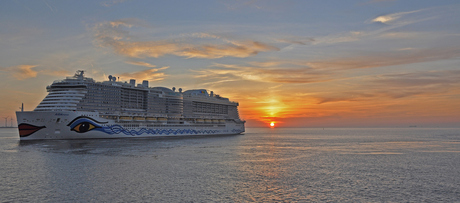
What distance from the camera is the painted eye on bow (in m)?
73.1

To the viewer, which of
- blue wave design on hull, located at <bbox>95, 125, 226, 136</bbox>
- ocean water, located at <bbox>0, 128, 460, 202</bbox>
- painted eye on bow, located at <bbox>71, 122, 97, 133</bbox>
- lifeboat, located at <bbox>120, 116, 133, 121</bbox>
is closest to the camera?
ocean water, located at <bbox>0, 128, 460, 202</bbox>

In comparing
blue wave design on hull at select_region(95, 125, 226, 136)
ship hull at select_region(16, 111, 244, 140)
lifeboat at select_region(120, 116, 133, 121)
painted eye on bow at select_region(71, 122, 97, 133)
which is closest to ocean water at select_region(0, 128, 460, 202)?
ship hull at select_region(16, 111, 244, 140)

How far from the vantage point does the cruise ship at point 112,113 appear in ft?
236

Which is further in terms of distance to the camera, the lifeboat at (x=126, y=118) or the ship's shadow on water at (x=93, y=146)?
the lifeboat at (x=126, y=118)

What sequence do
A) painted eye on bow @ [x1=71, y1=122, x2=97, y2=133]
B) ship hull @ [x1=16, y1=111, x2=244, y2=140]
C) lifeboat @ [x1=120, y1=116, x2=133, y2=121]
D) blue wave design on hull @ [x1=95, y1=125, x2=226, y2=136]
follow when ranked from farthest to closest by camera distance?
1. lifeboat @ [x1=120, y1=116, x2=133, y2=121]
2. blue wave design on hull @ [x1=95, y1=125, x2=226, y2=136]
3. painted eye on bow @ [x1=71, y1=122, x2=97, y2=133]
4. ship hull @ [x1=16, y1=111, x2=244, y2=140]

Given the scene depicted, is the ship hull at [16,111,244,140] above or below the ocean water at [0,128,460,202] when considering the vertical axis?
above

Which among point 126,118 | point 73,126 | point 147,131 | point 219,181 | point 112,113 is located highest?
point 112,113

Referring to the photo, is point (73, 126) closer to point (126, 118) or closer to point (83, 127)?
point (83, 127)

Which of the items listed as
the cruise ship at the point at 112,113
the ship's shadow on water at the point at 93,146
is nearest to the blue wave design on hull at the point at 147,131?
the cruise ship at the point at 112,113

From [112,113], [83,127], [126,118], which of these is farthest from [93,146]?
[126,118]

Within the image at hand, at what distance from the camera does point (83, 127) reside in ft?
243

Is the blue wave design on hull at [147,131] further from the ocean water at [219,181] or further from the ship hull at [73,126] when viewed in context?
the ocean water at [219,181]

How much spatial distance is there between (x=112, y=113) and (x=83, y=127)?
9.48 meters

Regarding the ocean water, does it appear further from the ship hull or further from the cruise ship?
the cruise ship
